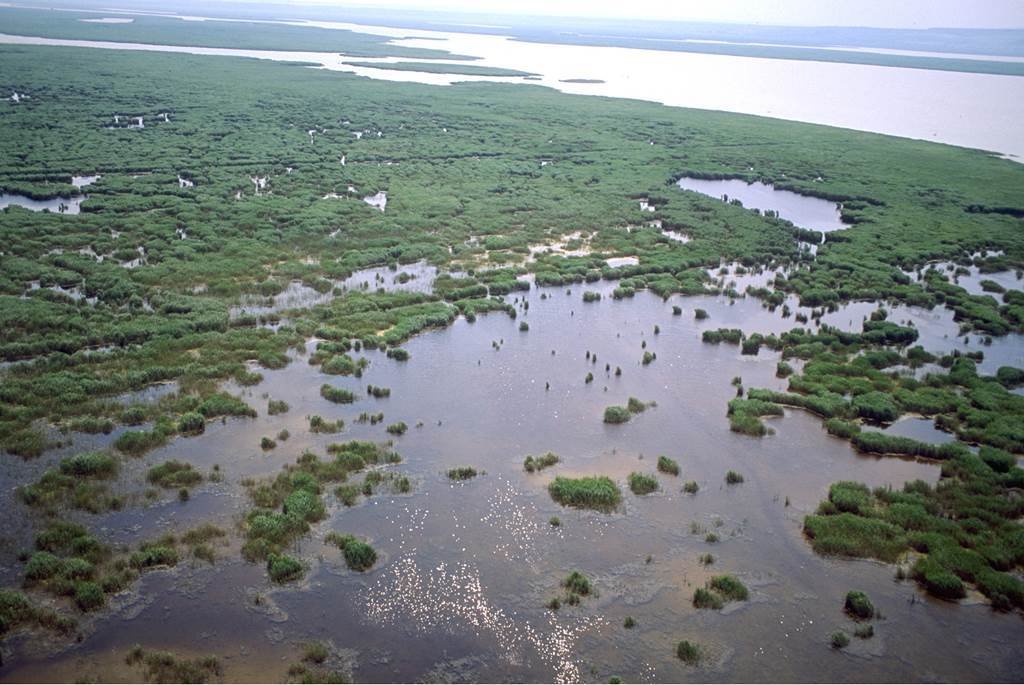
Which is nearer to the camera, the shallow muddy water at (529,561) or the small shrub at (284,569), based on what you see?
the shallow muddy water at (529,561)

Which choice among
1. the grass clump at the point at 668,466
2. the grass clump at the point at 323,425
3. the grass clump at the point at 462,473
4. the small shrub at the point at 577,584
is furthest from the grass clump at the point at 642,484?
the grass clump at the point at 323,425

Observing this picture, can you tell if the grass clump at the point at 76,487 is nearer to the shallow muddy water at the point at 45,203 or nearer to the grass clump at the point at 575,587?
the grass clump at the point at 575,587

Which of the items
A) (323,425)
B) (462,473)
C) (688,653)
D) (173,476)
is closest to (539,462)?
(462,473)

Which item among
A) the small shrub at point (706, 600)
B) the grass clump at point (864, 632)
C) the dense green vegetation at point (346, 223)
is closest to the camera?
the grass clump at point (864, 632)

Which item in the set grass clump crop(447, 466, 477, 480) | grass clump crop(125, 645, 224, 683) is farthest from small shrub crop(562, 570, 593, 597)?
grass clump crop(125, 645, 224, 683)

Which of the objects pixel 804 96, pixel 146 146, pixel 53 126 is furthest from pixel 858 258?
pixel 804 96

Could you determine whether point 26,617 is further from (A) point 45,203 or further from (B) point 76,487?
(A) point 45,203
